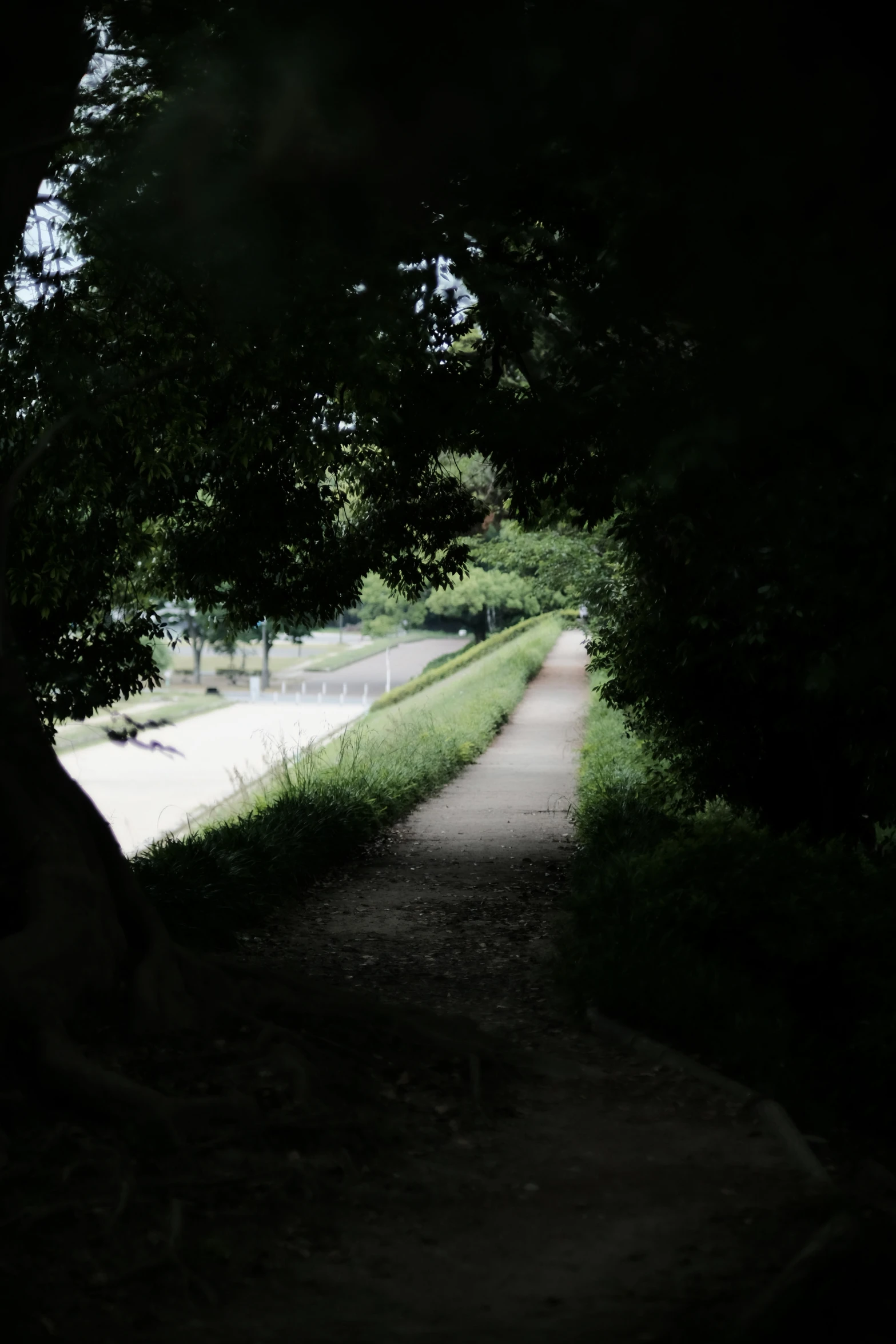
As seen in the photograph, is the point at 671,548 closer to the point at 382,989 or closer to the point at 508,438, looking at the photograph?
the point at 508,438

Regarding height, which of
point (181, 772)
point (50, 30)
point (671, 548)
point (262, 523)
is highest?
point (50, 30)

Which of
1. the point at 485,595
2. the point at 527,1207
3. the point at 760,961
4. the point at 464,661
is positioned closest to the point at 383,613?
the point at 485,595

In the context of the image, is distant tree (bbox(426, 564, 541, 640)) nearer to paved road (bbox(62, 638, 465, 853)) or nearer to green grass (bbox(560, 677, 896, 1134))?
paved road (bbox(62, 638, 465, 853))

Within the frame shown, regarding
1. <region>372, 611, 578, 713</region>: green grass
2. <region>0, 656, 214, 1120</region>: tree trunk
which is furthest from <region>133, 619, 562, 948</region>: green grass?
<region>372, 611, 578, 713</region>: green grass

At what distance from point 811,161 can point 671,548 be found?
6.79 metres

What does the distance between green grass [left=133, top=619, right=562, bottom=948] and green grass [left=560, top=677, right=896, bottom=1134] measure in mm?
2847

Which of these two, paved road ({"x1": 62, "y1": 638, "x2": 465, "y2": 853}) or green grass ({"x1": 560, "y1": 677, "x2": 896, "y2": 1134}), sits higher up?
green grass ({"x1": 560, "y1": 677, "x2": 896, "y2": 1134})

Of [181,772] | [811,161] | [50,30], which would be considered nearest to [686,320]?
[811,161]

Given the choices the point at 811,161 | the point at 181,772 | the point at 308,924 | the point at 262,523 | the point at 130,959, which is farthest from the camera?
the point at 181,772

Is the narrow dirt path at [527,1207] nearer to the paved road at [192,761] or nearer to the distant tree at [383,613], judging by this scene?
the paved road at [192,761]

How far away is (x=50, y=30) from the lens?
509 centimetres

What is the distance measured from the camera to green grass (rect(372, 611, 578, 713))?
42.7 m

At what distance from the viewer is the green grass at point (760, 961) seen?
6.96 metres

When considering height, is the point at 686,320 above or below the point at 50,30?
below
